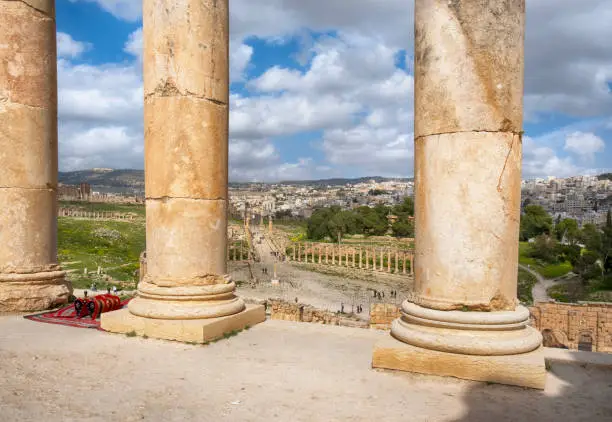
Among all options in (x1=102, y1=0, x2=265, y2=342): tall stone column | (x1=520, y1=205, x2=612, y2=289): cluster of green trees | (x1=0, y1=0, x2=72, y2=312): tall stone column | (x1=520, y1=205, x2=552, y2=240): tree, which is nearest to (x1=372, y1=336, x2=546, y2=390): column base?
(x1=102, y1=0, x2=265, y2=342): tall stone column

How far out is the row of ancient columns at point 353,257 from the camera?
283 ft

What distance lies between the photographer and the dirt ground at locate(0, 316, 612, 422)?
5.58 m

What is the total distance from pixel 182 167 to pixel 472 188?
481cm

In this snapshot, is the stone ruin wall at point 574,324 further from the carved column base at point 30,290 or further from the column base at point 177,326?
the carved column base at point 30,290

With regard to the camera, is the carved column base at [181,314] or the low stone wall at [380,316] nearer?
the carved column base at [181,314]

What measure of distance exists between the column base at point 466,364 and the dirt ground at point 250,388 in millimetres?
Answer: 121

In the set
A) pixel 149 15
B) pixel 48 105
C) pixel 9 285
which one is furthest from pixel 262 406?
pixel 48 105

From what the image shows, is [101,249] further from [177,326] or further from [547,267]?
[547,267]

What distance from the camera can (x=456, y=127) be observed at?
270 inches

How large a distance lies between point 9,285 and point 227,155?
5.56 metres

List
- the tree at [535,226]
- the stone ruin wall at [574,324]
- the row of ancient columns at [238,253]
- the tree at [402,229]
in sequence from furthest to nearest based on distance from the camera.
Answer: the tree at [535,226], the tree at [402,229], the row of ancient columns at [238,253], the stone ruin wall at [574,324]

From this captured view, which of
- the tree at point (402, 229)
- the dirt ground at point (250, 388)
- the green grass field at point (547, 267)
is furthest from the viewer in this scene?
the tree at point (402, 229)

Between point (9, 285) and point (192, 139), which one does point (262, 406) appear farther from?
point (9, 285)

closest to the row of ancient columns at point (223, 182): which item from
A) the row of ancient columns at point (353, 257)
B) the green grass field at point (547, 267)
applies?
the row of ancient columns at point (353, 257)
